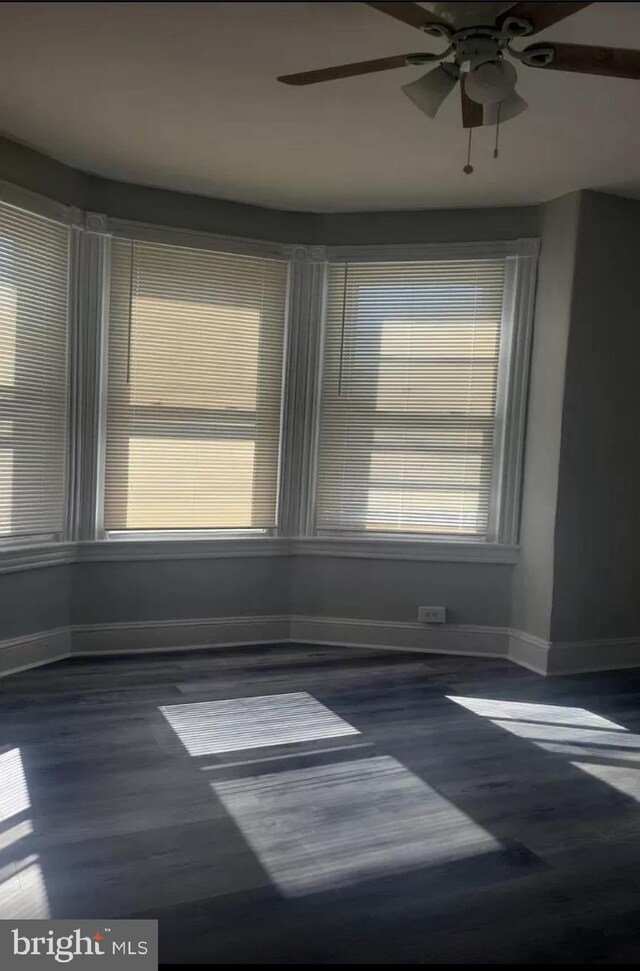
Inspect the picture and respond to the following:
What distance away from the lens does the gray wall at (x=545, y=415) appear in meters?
4.43

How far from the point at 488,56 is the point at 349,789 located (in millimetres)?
2493

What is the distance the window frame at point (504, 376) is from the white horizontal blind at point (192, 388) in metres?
0.37

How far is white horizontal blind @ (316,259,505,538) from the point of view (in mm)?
4754

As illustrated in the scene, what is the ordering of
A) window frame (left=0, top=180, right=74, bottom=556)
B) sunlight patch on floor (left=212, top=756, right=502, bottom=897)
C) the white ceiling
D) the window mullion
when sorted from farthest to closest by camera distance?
1. the window mullion
2. window frame (left=0, top=180, right=74, bottom=556)
3. the white ceiling
4. sunlight patch on floor (left=212, top=756, right=502, bottom=897)

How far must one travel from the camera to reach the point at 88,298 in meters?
4.33

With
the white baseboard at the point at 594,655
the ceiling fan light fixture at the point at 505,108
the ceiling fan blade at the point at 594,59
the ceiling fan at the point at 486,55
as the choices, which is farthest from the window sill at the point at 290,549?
the ceiling fan blade at the point at 594,59

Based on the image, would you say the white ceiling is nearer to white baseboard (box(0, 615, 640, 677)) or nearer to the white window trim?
the white window trim

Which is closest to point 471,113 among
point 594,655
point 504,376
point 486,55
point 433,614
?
point 486,55

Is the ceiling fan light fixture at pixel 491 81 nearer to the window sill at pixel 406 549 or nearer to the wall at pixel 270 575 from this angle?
the wall at pixel 270 575

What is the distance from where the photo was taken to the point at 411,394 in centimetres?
480

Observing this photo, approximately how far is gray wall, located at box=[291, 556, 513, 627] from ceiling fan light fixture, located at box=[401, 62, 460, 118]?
9.46ft

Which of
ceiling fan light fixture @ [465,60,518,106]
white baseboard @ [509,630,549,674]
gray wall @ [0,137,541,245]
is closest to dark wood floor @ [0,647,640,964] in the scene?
white baseboard @ [509,630,549,674]

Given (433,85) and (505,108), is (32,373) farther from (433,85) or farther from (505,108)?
(505,108)

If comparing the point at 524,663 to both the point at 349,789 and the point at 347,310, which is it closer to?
the point at 349,789
